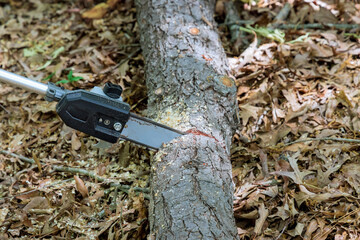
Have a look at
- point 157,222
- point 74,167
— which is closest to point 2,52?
point 74,167

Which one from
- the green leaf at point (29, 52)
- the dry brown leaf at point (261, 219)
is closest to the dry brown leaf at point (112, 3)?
the green leaf at point (29, 52)

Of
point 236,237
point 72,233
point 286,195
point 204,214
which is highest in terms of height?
point 204,214

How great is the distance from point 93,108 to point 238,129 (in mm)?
1204

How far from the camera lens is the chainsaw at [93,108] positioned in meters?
2.08

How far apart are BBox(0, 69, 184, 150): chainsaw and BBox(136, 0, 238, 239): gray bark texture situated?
29cm

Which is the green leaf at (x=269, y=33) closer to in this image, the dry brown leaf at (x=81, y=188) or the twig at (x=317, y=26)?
the twig at (x=317, y=26)

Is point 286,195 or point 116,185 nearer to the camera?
point 286,195

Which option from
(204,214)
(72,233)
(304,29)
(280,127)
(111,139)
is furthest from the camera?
(304,29)

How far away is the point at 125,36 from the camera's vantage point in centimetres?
378

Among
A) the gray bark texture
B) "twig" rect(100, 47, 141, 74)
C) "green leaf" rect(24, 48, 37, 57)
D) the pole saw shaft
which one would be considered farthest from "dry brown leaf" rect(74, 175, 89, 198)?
"green leaf" rect(24, 48, 37, 57)

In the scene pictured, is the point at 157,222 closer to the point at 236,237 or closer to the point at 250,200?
the point at 236,237

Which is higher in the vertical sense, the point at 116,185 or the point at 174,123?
the point at 174,123

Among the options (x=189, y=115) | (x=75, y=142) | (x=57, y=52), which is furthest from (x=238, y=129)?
(x=57, y=52)

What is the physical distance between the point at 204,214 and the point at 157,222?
27 centimetres
